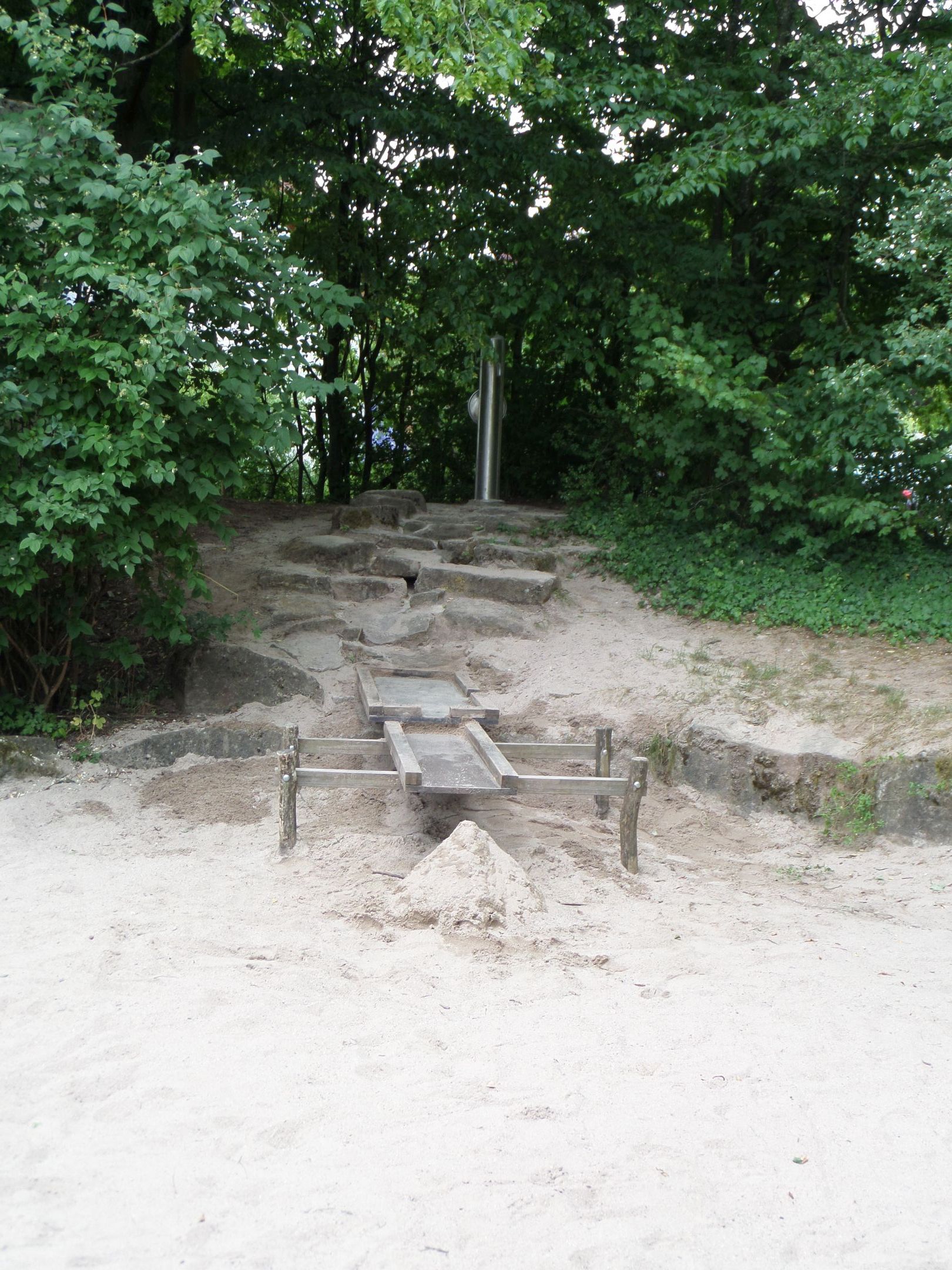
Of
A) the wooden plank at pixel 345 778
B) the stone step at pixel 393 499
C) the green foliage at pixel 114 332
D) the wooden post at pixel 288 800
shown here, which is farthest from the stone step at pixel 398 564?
the wooden plank at pixel 345 778

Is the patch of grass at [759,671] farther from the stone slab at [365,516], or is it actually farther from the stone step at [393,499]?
the stone step at [393,499]

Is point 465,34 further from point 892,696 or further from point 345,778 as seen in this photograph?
point 892,696

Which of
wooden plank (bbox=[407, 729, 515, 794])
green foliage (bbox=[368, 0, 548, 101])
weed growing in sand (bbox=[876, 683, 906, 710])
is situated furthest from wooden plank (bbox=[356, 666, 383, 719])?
green foliage (bbox=[368, 0, 548, 101])

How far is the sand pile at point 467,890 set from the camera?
4.51 meters

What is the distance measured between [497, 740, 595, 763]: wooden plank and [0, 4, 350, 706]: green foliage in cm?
223

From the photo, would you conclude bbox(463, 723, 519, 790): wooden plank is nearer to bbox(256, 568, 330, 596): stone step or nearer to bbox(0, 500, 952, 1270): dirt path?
bbox(0, 500, 952, 1270): dirt path

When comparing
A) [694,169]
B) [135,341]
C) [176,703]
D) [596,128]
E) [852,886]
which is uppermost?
[596,128]

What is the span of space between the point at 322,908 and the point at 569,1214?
219cm

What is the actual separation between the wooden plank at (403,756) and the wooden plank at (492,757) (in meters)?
0.36

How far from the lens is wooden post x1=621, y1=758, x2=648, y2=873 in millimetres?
5309

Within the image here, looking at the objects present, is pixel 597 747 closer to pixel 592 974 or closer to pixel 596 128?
pixel 592 974

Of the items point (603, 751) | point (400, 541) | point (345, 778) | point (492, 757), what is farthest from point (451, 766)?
point (400, 541)

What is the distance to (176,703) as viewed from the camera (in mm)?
7266

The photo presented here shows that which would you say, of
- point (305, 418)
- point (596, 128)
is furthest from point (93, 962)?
point (305, 418)
